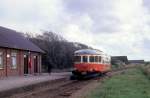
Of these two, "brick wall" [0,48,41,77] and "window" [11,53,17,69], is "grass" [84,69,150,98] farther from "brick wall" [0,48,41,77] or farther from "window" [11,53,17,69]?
"window" [11,53,17,69]

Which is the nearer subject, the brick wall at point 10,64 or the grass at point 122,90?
the grass at point 122,90

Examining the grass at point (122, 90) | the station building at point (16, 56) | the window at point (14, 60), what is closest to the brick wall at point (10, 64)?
the station building at point (16, 56)

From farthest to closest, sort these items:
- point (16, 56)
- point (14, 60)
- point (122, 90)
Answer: point (16, 56) → point (14, 60) → point (122, 90)

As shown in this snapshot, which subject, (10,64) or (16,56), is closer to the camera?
(10,64)

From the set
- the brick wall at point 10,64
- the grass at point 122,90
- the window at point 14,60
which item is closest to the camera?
the grass at point 122,90

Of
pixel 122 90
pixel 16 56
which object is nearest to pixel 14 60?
pixel 16 56

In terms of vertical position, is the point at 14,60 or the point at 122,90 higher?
the point at 14,60

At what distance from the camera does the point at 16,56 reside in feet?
141

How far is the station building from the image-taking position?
129 feet

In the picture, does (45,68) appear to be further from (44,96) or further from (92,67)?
(44,96)

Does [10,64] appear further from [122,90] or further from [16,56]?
[122,90]

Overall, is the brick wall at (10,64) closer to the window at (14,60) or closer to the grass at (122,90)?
the window at (14,60)

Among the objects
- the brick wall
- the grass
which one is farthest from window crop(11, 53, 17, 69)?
the grass

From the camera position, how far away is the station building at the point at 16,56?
39406 millimetres
